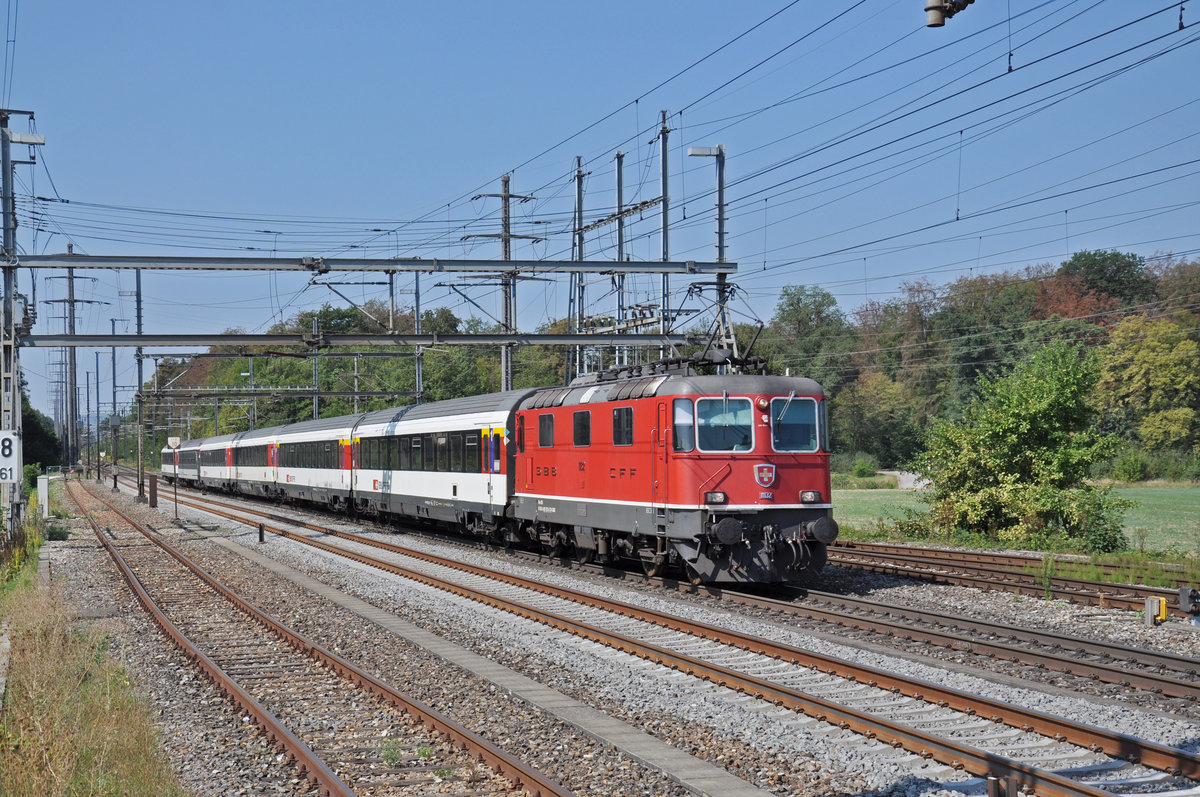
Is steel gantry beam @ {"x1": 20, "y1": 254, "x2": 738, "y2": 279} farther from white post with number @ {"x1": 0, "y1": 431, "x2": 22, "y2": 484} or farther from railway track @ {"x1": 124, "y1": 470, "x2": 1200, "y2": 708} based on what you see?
railway track @ {"x1": 124, "y1": 470, "x2": 1200, "y2": 708}

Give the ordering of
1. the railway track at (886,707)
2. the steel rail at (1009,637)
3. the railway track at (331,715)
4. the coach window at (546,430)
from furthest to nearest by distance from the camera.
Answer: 1. the coach window at (546,430)
2. the steel rail at (1009,637)
3. the railway track at (331,715)
4. the railway track at (886,707)

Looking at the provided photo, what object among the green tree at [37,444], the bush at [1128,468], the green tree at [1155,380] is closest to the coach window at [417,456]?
the bush at [1128,468]

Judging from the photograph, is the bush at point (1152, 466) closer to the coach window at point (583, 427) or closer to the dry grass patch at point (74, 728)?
the coach window at point (583, 427)

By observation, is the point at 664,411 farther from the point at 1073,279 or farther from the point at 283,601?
the point at 1073,279

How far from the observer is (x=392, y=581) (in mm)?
19031

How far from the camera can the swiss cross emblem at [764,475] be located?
52.3 feet

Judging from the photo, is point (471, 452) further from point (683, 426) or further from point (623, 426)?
point (683, 426)

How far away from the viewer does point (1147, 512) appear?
121ft

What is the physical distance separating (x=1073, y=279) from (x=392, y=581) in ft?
208

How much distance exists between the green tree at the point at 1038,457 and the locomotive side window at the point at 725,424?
9.73 metres

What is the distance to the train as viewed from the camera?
52.0 ft

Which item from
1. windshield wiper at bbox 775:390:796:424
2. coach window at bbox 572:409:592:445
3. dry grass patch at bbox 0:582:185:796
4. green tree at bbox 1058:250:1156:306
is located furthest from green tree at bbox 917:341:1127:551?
green tree at bbox 1058:250:1156:306

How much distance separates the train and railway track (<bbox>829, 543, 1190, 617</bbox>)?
7.48ft

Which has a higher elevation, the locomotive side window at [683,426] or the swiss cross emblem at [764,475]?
the locomotive side window at [683,426]
